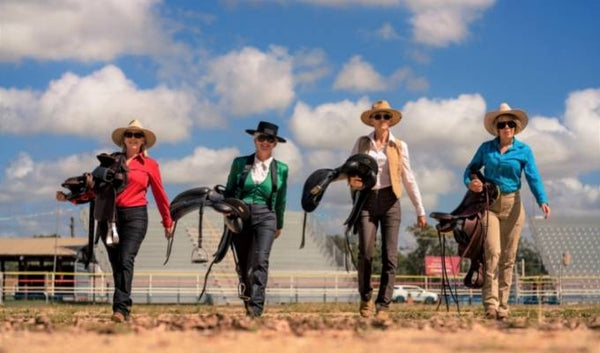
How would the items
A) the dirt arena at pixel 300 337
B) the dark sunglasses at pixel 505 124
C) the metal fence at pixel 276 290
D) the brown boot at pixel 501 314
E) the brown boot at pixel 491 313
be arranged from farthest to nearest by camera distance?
the metal fence at pixel 276 290 < the dark sunglasses at pixel 505 124 < the brown boot at pixel 491 313 < the brown boot at pixel 501 314 < the dirt arena at pixel 300 337

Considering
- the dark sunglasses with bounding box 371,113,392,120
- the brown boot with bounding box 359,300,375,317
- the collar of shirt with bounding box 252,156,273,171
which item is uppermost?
the dark sunglasses with bounding box 371,113,392,120

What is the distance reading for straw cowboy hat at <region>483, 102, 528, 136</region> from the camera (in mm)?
9547

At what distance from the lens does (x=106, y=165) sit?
8969mm

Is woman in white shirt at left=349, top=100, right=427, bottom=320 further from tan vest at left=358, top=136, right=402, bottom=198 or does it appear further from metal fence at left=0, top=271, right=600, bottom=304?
metal fence at left=0, top=271, right=600, bottom=304

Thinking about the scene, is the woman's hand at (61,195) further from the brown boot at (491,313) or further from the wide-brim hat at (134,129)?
the brown boot at (491,313)

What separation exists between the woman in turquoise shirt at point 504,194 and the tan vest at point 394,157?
76 centimetres

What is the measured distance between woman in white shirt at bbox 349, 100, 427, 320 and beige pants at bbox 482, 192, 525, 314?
686mm

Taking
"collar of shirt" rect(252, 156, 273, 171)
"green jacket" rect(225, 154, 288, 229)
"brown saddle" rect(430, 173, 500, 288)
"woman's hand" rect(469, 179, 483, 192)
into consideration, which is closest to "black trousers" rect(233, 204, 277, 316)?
"green jacket" rect(225, 154, 288, 229)

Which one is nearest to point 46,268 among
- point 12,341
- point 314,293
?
point 314,293

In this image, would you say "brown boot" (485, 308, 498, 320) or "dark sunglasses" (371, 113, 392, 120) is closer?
Answer: "brown boot" (485, 308, 498, 320)

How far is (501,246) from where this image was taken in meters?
9.47

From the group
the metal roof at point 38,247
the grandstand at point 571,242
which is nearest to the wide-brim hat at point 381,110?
the grandstand at point 571,242

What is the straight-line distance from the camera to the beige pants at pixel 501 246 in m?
9.16

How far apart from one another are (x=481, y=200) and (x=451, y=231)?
47cm
